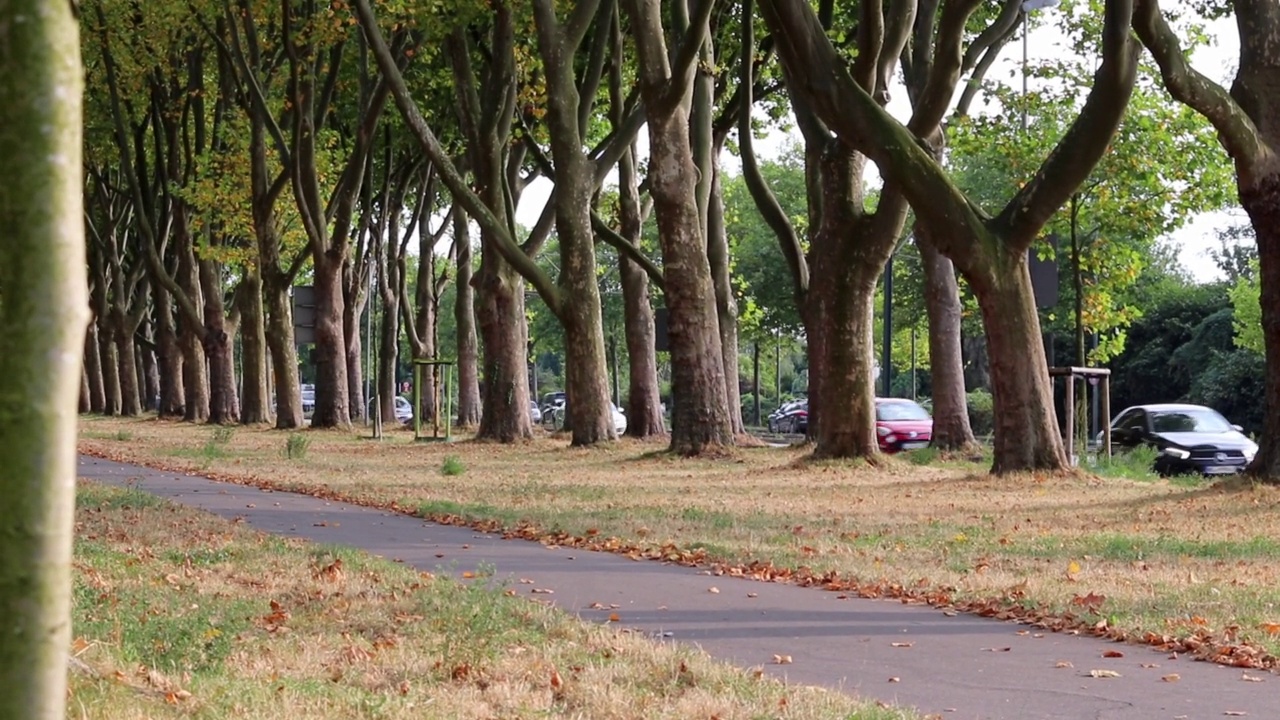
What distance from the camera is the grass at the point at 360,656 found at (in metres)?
6.34

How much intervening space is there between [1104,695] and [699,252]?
19101mm

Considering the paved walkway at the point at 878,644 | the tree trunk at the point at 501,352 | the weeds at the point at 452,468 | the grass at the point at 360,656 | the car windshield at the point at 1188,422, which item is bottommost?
the paved walkway at the point at 878,644

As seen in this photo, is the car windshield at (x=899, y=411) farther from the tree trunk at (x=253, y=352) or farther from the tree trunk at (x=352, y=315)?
the tree trunk at (x=352, y=315)

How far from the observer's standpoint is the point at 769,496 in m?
18.8

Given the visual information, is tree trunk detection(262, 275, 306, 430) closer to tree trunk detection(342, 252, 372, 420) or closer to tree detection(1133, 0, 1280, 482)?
tree trunk detection(342, 252, 372, 420)

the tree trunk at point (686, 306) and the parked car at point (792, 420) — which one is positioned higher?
the tree trunk at point (686, 306)

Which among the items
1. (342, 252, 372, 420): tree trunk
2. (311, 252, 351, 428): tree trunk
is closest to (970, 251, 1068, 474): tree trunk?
(311, 252, 351, 428): tree trunk

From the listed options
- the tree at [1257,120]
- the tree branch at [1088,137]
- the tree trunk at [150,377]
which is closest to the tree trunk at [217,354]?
the tree trunk at [150,377]

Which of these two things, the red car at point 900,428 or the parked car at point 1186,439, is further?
the red car at point 900,428

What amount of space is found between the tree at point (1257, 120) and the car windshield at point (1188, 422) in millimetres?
12233

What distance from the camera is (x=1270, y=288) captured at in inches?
690

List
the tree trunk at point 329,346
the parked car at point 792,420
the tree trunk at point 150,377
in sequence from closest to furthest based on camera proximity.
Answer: the tree trunk at point 329,346, the parked car at point 792,420, the tree trunk at point 150,377

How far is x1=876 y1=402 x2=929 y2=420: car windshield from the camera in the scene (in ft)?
121

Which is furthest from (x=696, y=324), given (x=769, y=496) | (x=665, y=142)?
(x=769, y=496)
